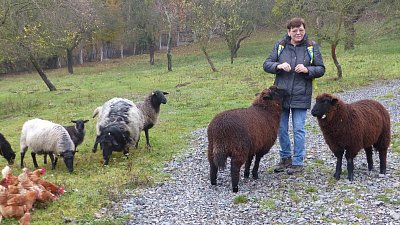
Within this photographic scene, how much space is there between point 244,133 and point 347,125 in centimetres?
→ 190

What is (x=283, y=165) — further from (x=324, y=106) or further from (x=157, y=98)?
(x=157, y=98)

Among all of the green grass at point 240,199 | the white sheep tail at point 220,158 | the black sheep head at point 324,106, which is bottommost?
the green grass at point 240,199

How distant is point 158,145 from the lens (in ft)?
44.5

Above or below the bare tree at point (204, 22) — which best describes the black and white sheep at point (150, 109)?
below

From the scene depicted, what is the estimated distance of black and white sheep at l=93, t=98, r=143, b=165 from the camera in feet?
38.4

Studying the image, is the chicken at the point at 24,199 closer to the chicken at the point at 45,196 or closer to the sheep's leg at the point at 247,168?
the chicken at the point at 45,196

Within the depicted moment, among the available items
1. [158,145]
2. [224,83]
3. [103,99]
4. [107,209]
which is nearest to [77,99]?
[103,99]

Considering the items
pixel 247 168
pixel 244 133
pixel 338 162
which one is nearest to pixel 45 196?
pixel 244 133

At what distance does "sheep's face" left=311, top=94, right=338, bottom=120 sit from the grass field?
363cm

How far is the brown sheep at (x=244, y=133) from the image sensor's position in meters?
8.35

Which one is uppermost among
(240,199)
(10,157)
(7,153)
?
(240,199)

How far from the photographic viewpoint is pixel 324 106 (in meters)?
8.27

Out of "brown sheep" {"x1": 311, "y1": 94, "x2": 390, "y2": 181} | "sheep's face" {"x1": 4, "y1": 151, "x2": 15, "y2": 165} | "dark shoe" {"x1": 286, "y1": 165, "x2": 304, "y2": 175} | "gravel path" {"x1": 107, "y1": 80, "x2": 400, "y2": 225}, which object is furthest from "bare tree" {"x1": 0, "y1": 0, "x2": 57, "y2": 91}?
"brown sheep" {"x1": 311, "y1": 94, "x2": 390, "y2": 181}

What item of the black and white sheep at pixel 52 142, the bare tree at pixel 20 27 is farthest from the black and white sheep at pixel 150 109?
the bare tree at pixel 20 27
